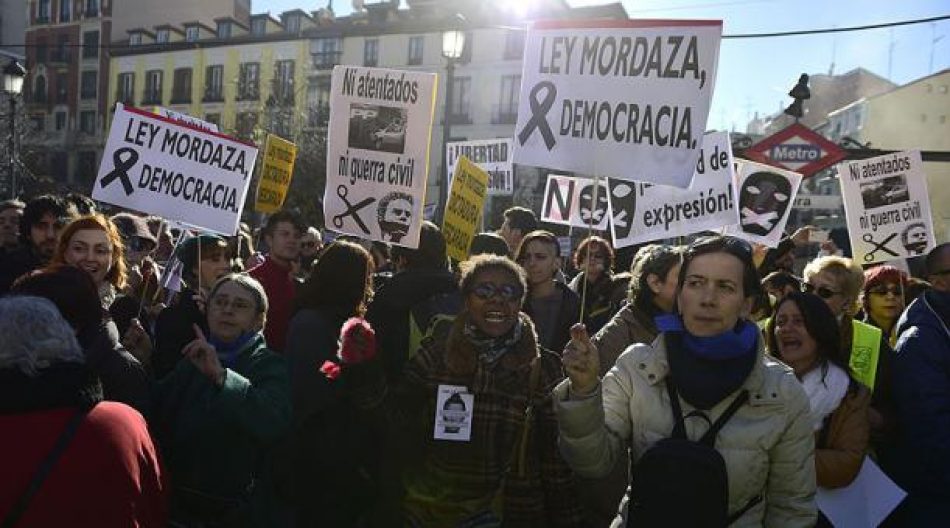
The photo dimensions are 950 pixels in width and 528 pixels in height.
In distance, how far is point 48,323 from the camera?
7.86 ft

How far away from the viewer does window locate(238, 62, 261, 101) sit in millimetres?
46844

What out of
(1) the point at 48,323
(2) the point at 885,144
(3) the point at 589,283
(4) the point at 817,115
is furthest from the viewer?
(4) the point at 817,115

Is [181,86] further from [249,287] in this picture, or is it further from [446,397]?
[446,397]

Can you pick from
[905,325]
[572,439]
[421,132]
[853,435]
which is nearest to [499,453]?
[572,439]

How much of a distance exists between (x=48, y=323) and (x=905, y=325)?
3.89 m

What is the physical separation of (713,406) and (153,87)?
5632 centimetres

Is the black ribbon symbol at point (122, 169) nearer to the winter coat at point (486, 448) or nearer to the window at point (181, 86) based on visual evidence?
the winter coat at point (486, 448)

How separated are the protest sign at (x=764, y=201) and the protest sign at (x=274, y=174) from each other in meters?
4.52

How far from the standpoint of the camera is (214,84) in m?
50.8

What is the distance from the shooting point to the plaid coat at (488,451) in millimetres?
3342

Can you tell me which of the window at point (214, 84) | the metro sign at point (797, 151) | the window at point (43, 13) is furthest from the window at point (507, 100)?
the window at point (43, 13)

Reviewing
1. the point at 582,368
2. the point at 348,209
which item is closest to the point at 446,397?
the point at 582,368

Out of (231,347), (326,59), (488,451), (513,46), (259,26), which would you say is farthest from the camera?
(259,26)

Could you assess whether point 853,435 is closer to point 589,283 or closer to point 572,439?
point 572,439
